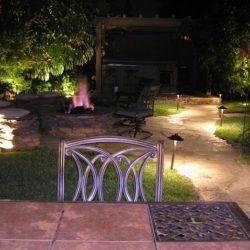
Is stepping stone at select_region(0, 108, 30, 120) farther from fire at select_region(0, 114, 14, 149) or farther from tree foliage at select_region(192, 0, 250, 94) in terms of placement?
tree foliage at select_region(192, 0, 250, 94)

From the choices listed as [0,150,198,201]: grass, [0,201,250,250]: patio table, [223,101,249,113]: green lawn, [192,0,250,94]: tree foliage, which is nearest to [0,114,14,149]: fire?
[0,150,198,201]: grass

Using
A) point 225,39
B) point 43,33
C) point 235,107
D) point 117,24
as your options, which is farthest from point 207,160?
point 117,24

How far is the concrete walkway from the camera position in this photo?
18.2 ft

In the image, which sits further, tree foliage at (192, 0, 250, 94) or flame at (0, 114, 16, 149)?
tree foliage at (192, 0, 250, 94)

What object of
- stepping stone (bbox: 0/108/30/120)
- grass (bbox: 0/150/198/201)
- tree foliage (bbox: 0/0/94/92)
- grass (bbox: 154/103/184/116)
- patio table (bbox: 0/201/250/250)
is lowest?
grass (bbox: 0/150/198/201)

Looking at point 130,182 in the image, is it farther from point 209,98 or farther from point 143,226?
point 209,98

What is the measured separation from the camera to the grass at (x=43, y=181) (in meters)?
5.08

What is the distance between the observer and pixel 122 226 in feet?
6.79

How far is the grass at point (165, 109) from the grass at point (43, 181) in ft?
16.6

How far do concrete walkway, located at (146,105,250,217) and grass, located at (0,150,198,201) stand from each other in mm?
252

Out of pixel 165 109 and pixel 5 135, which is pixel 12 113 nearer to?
pixel 5 135

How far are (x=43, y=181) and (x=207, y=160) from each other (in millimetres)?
2664

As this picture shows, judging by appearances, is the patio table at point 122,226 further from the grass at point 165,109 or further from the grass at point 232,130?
the grass at point 165,109

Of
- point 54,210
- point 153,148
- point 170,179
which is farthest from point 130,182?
point 54,210
